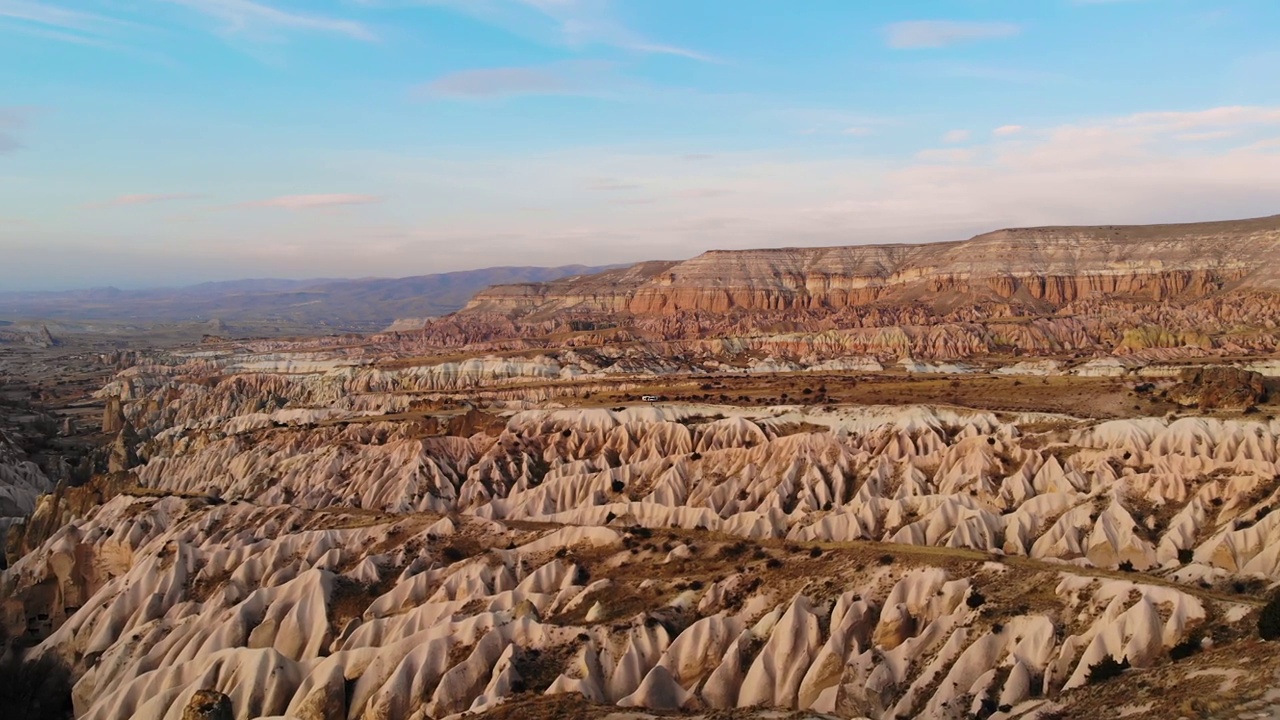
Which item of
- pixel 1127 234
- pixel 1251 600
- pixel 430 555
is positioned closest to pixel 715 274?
pixel 1127 234

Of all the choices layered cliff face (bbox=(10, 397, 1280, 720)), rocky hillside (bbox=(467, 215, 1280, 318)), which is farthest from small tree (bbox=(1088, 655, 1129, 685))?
rocky hillside (bbox=(467, 215, 1280, 318))

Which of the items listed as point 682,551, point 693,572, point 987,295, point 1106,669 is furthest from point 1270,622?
point 987,295

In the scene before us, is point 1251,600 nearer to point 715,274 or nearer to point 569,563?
point 569,563

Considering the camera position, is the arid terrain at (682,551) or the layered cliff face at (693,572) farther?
the layered cliff face at (693,572)

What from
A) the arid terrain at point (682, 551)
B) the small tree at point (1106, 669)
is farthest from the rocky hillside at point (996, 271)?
the small tree at point (1106, 669)

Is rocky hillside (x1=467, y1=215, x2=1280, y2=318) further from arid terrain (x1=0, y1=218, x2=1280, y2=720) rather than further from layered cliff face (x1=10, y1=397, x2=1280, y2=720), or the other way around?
layered cliff face (x1=10, y1=397, x2=1280, y2=720)

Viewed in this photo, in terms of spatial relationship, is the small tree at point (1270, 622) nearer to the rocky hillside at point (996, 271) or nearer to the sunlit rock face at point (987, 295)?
the sunlit rock face at point (987, 295)

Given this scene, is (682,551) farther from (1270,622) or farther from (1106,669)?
(1270,622)
